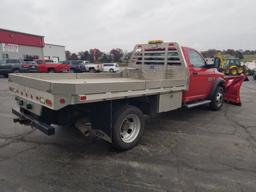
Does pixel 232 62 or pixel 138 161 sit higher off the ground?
pixel 232 62

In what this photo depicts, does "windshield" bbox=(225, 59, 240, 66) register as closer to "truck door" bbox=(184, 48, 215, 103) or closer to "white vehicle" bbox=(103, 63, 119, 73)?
"white vehicle" bbox=(103, 63, 119, 73)

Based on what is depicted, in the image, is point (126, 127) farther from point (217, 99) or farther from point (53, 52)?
point (53, 52)

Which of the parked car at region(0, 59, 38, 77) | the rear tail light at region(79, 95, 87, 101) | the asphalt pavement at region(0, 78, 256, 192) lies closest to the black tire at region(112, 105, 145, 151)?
the asphalt pavement at region(0, 78, 256, 192)

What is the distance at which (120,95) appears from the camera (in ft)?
10.1

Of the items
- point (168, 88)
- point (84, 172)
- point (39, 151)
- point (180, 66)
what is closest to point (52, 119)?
point (39, 151)

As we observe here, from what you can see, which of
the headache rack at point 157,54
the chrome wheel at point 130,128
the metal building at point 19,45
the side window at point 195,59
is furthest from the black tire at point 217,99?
the metal building at point 19,45

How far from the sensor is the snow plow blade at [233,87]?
7.39 m

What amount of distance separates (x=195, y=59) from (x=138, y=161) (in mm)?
3642

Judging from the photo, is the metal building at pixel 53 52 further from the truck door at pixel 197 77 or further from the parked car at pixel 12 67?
the truck door at pixel 197 77

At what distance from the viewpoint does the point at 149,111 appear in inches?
157

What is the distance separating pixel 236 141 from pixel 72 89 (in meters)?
3.67

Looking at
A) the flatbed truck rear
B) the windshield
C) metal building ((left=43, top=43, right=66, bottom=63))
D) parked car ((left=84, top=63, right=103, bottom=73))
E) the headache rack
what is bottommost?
the flatbed truck rear

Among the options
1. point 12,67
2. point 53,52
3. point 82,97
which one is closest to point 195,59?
point 82,97

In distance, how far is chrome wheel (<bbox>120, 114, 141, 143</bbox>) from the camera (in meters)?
3.62
